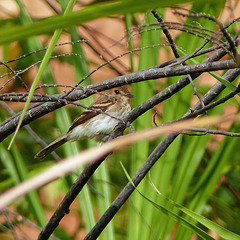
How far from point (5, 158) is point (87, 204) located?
32 centimetres

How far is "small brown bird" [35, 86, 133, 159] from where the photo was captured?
7.13 ft

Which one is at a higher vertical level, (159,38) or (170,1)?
(159,38)

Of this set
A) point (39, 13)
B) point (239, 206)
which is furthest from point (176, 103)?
point (39, 13)

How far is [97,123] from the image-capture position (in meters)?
2.46

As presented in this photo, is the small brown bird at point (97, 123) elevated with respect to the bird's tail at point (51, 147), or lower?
elevated

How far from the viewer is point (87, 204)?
1.68 m

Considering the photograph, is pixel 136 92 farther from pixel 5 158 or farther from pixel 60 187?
pixel 60 187

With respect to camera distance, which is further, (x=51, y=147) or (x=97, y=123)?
(x=97, y=123)

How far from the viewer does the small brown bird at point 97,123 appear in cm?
217

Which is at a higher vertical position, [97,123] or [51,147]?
[97,123]

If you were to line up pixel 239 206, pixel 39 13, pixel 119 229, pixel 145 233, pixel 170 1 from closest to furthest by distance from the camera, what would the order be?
1. pixel 170 1
2. pixel 145 233
3. pixel 119 229
4. pixel 239 206
5. pixel 39 13

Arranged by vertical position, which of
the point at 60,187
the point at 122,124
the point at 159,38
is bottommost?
the point at 60,187

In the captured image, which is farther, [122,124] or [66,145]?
[66,145]

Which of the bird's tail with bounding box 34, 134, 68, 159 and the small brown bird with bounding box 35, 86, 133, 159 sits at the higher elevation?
the small brown bird with bounding box 35, 86, 133, 159
